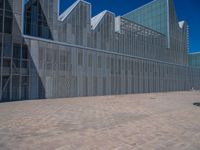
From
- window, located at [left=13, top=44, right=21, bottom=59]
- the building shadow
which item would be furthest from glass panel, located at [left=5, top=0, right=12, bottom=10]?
window, located at [left=13, top=44, right=21, bottom=59]

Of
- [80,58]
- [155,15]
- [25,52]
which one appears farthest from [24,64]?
[155,15]

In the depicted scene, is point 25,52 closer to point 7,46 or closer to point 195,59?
point 7,46

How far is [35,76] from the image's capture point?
21953 mm

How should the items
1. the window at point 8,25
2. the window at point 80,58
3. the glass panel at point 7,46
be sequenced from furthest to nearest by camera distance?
1. the window at point 80,58
2. the window at point 8,25
3. the glass panel at point 7,46

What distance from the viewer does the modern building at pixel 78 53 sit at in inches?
816

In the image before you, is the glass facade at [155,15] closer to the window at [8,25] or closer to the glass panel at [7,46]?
the window at [8,25]

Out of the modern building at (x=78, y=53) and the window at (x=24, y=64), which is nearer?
the modern building at (x=78, y=53)

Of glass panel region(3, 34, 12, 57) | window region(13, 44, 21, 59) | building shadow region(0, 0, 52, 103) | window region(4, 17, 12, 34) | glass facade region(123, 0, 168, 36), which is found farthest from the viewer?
glass facade region(123, 0, 168, 36)

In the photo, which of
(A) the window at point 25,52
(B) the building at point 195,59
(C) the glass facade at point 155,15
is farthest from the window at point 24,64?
(B) the building at point 195,59

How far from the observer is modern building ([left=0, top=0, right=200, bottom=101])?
2073cm

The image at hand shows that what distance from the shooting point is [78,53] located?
27109mm

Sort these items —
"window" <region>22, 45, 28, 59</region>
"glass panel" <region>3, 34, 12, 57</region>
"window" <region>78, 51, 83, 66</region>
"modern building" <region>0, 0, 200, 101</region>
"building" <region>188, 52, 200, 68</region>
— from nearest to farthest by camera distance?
"glass panel" <region>3, 34, 12, 57</region> < "modern building" <region>0, 0, 200, 101</region> < "window" <region>22, 45, 28, 59</region> < "window" <region>78, 51, 83, 66</region> < "building" <region>188, 52, 200, 68</region>

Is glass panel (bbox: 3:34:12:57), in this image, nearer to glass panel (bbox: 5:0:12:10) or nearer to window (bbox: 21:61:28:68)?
window (bbox: 21:61:28:68)

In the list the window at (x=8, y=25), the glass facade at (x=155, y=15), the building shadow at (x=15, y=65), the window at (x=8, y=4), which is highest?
the glass facade at (x=155, y=15)
